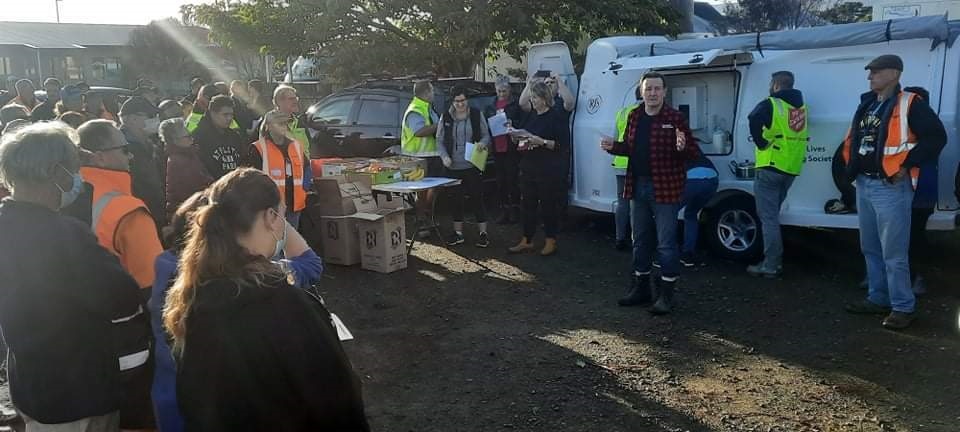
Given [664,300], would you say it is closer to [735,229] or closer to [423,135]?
[735,229]

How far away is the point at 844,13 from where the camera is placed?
22.2m

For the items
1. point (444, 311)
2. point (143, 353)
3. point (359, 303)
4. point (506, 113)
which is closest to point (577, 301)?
point (444, 311)

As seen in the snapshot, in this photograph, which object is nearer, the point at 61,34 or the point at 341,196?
the point at 341,196

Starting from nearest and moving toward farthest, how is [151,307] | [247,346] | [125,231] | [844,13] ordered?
1. [247,346]
2. [151,307]
3. [125,231]
4. [844,13]

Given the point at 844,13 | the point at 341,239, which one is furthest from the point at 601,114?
the point at 844,13

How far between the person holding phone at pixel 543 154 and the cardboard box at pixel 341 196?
1610mm

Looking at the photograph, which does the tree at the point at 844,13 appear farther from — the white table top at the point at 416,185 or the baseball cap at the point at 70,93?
the baseball cap at the point at 70,93

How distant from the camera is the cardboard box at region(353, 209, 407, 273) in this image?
7.51m

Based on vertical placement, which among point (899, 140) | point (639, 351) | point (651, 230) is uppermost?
point (899, 140)

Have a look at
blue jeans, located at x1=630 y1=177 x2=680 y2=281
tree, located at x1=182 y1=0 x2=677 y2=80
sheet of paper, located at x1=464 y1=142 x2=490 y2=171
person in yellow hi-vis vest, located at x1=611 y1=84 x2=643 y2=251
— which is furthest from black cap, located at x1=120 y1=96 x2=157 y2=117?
tree, located at x1=182 y1=0 x2=677 y2=80

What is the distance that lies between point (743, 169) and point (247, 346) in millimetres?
6308

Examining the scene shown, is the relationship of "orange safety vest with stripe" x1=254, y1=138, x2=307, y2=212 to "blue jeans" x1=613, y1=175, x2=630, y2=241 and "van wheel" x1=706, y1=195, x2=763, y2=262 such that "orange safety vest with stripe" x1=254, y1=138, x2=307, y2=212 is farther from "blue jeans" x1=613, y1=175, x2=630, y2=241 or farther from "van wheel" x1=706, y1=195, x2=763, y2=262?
"van wheel" x1=706, y1=195, x2=763, y2=262

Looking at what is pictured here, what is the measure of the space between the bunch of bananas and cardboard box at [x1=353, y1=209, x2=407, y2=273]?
505 mm

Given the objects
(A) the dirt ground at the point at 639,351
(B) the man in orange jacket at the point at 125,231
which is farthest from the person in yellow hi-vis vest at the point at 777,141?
(B) the man in orange jacket at the point at 125,231
